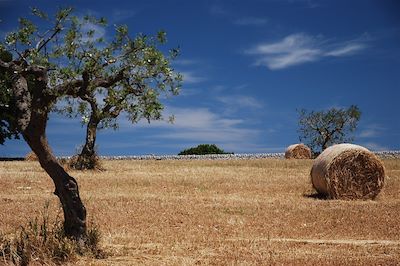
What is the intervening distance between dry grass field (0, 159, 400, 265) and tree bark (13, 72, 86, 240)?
906 millimetres

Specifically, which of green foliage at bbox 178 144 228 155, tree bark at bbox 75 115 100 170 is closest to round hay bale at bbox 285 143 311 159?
green foliage at bbox 178 144 228 155

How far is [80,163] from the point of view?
111ft

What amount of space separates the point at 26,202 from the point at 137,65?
29.8 feet

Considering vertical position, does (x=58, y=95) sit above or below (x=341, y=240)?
above

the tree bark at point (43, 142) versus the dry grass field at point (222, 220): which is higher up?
the tree bark at point (43, 142)

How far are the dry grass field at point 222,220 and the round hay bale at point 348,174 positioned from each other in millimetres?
874

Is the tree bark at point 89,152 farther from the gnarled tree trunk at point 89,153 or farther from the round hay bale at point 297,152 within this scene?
the round hay bale at point 297,152

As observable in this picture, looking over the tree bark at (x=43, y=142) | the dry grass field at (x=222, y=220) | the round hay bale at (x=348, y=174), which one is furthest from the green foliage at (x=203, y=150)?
the tree bark at (x=43, y=142)

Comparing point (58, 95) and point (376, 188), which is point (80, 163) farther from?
point (58, 95)

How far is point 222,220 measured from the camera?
15.8m

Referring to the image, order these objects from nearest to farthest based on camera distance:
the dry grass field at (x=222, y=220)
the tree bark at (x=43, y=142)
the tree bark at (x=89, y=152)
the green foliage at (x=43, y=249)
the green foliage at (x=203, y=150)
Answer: the green foliage at (x=43, y=249)
the tree bark at (x=43, y=142)
the dry grass field at (x=222, y=220)
the tree bark at (x=89, y=152)
the green foliage at (x=203, y=150)

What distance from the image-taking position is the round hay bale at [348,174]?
22312 mm

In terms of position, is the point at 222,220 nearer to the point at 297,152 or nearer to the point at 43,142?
the point at 43,142

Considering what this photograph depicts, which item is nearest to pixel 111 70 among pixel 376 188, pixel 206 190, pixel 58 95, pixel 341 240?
pixel 58 95
